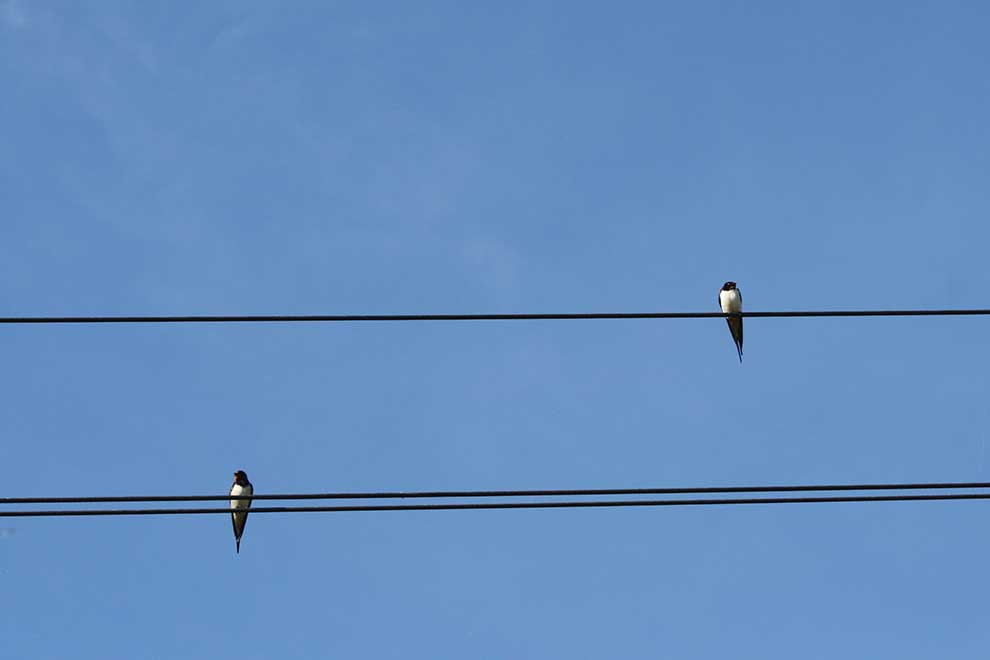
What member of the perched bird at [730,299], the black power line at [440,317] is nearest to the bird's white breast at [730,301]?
the perched bird at [730,299]

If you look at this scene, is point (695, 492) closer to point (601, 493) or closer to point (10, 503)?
point (601, 493)

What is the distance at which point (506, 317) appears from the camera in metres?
9.53

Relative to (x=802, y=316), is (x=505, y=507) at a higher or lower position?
lower

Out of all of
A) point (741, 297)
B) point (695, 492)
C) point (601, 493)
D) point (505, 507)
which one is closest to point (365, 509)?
point (505, 507)

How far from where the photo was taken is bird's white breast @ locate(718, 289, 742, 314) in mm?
18984

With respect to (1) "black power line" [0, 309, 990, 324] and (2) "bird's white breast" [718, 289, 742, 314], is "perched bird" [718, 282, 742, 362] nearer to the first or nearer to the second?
(2) "bird's white breast" [718, 289, 742, 314]

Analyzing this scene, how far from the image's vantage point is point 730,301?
62.3 ft

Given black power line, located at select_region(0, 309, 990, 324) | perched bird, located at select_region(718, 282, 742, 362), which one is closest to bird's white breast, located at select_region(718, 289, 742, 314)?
perched bird, located at select_region(718, 282, 742, 362)

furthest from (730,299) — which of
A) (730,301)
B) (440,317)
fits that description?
(440,317)

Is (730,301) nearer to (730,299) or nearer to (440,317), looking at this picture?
(730,299)

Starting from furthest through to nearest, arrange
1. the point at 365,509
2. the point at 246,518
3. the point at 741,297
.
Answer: the point at 741,297, the point at 246,518, the point at 365,509

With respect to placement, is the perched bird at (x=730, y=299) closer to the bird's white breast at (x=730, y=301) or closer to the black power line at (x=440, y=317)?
the bird's white breast at (x=730, y=301)

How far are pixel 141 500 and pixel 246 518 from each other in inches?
350

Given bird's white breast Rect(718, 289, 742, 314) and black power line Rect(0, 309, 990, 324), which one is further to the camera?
bird's white breast Rect(718, 289, 742, 314)
